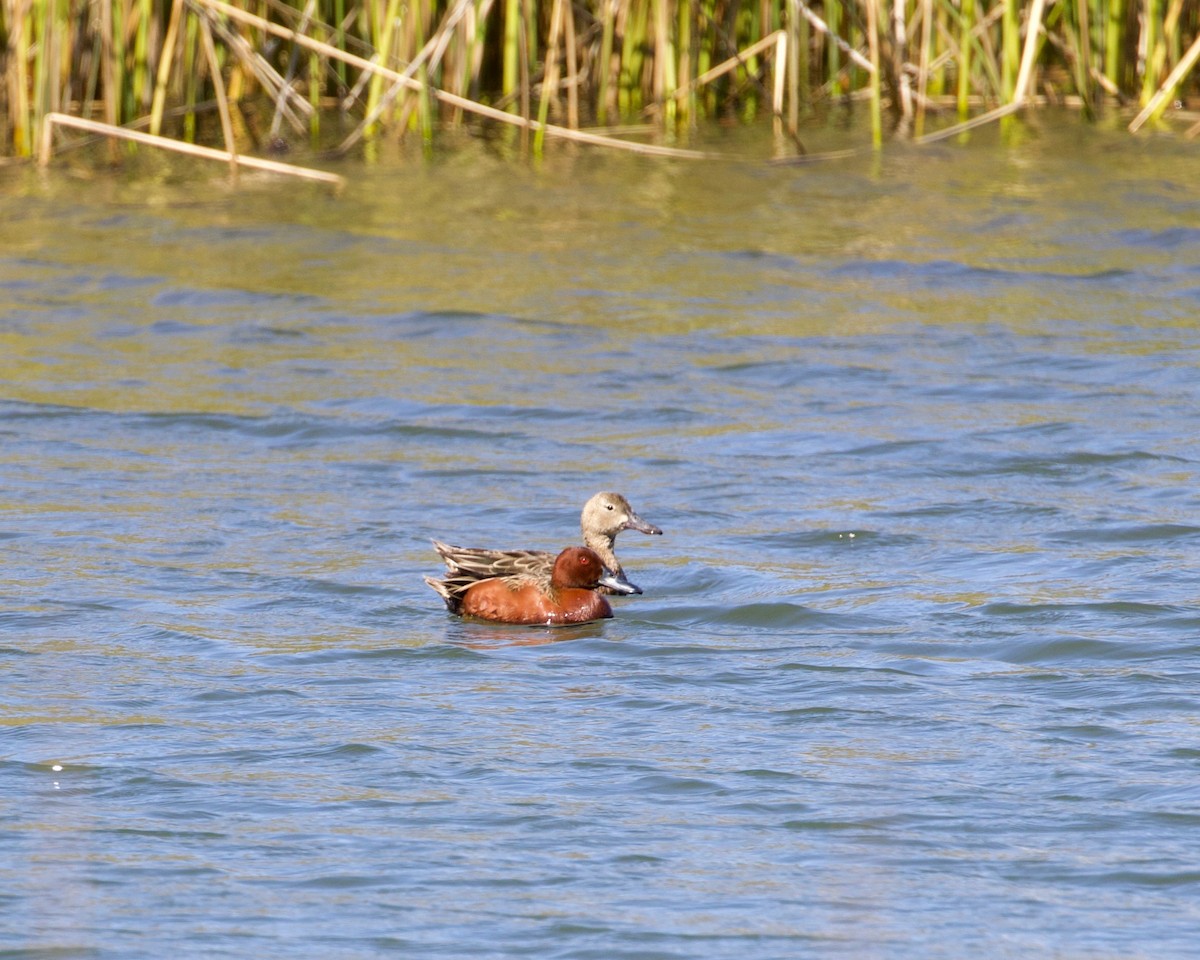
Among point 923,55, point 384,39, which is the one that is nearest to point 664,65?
point 923,55

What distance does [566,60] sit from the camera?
635 inches

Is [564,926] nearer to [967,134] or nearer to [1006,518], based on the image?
[1006,518]

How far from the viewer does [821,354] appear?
36.6 feet

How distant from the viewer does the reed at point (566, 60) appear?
14.3 m

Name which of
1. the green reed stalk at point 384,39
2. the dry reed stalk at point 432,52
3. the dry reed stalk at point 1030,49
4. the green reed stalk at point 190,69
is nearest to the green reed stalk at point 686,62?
the dry reed stalk at point 432,52

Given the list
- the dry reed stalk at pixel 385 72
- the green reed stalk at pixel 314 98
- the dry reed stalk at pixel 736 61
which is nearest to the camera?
the dry reed stalk at pixel 385 72

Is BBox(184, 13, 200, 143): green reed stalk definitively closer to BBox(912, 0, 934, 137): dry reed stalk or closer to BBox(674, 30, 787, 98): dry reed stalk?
BBox(674, 30, 787, 98): dry reed stalk

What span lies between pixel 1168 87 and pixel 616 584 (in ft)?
26.2

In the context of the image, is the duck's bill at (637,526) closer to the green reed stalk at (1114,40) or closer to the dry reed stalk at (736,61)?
the dry reed stalk at (736,61)

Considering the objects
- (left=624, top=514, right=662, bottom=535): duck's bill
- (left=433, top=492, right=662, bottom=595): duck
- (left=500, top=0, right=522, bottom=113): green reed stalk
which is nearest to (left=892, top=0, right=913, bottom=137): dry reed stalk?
(left=500, top=0, right=522, bottom=113): green reed stalk

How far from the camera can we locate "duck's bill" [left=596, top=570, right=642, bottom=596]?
301 inches

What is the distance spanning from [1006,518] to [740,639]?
1831mm

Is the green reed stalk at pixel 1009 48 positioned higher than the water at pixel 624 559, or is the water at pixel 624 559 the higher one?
the green reed stalk at pixel 1009 48

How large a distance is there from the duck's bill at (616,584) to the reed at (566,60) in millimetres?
6566
